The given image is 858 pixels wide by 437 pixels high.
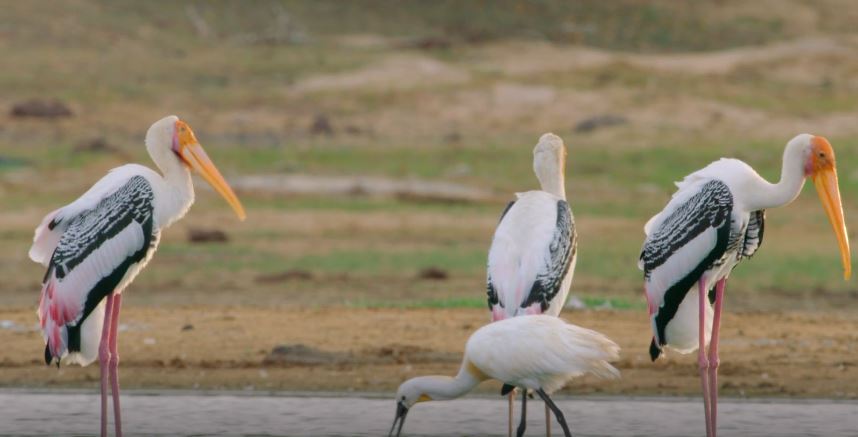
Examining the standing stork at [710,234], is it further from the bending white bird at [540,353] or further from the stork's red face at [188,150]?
the stork's red face at [188,150]

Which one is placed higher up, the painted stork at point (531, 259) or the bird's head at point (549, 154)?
the bird's head at point (549, 154)

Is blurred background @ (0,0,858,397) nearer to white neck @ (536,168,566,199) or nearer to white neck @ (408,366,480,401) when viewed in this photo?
white neck @ (536,168,566,199)

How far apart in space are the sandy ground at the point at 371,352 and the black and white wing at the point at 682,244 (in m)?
1.93

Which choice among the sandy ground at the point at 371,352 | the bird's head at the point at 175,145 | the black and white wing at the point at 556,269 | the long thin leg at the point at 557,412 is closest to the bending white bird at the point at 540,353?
the long thin leg at the point at 557,412

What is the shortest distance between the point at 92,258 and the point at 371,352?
153 inches

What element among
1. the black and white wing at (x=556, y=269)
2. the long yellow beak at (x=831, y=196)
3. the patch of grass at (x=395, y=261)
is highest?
the patch of grass at (x=395, y=261)

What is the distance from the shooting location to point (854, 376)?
37.7ft

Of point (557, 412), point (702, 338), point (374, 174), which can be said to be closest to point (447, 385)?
point (557, 412)

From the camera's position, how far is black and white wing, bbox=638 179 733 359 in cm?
880

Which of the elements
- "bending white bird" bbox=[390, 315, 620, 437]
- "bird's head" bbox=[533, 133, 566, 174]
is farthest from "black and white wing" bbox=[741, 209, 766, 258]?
"bending white bird" bbox=[390, 315, 620, 437]

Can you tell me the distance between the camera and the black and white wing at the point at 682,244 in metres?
8.80

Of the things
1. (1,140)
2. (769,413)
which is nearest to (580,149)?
(1,140)

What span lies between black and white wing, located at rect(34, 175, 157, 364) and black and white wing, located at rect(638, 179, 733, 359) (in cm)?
256

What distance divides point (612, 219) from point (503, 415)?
12.1 meters
